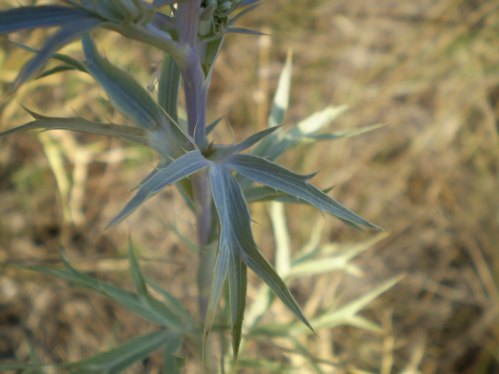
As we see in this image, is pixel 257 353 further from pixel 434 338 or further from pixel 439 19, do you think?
pixel 439 19

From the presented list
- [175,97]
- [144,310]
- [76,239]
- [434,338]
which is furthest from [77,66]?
[434,338]

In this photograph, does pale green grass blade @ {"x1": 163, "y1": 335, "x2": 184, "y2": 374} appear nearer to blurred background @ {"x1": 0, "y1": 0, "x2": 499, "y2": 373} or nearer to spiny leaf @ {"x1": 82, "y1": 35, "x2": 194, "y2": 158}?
spiny leaf @ {"x1": 82, "y1": 35, "x2": 194, "y2": 158}

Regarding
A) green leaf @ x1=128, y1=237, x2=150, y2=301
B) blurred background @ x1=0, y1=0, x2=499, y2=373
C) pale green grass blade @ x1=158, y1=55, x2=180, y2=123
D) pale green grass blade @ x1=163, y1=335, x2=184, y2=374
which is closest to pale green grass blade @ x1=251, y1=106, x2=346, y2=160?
pale green grass blade @ x1=158, y1=55, x2=180, y2=123

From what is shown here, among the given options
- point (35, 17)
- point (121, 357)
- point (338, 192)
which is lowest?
point (121, 357)

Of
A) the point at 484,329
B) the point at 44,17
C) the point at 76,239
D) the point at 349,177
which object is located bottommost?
the point at 484,329

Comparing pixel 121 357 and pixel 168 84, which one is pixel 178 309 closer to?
pixel 121 357

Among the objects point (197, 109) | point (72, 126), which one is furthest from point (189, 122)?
point (72, 126)

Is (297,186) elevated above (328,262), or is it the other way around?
(297,186)
